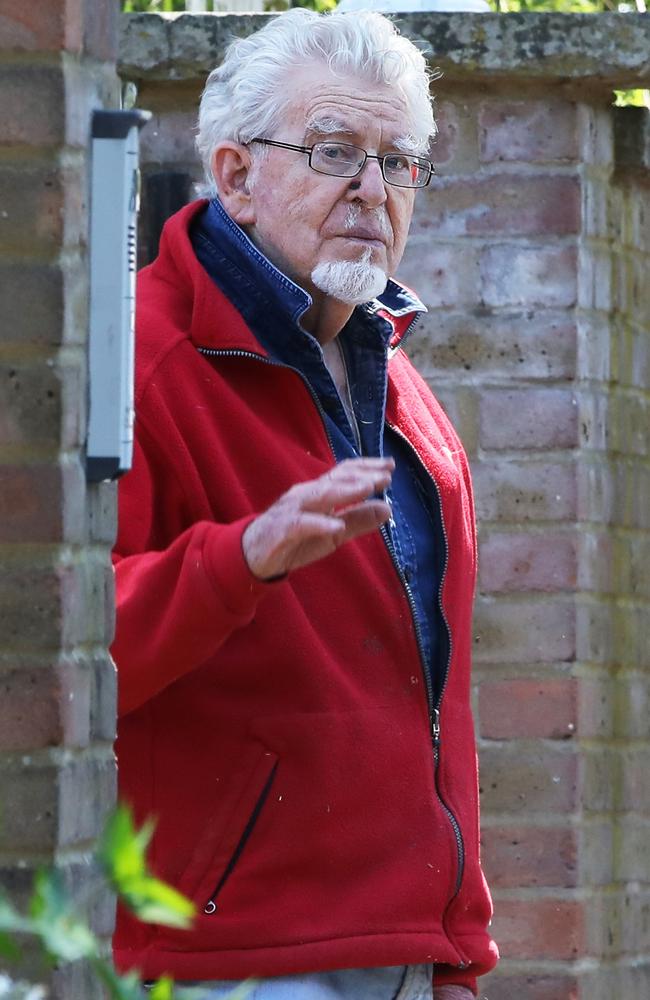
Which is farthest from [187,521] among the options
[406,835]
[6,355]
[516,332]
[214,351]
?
[516,332]

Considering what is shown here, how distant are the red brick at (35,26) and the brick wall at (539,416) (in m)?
1.96

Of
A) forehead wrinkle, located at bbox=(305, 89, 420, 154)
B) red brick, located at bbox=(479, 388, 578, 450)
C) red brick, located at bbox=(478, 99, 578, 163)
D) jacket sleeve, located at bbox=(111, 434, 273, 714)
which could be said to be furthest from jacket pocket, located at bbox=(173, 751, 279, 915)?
red brick, located at bbox=(478, 99, 578, 163)

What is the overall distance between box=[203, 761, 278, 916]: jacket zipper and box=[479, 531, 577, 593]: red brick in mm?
1293

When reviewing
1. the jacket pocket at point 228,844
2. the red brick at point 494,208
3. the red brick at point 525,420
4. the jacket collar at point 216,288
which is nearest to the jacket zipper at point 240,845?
the jacket pocket at point 228,844

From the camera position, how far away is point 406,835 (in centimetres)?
260

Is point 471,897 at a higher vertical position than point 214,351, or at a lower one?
lower

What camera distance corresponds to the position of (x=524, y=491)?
376 centimetres

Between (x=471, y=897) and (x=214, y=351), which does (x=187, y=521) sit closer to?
(x=214, y=351)

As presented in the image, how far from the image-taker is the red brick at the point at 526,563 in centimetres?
374

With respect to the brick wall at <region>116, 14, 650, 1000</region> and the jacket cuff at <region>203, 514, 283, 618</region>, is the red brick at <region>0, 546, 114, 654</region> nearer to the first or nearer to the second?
the jacket cuff at <region>203, 514, 283, 618</region>

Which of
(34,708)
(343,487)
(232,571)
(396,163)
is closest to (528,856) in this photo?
(396,163)

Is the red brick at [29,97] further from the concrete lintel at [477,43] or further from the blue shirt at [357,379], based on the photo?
the concrete lintel at [477,43]

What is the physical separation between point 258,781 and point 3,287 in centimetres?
88

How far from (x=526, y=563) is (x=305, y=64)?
120 cm
